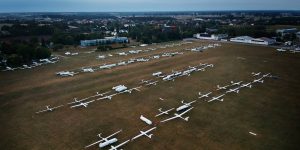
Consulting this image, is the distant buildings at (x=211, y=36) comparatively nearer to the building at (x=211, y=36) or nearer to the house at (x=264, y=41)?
the building at (x=211, y=36)

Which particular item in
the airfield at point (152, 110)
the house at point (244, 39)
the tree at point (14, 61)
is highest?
the house at point (244, 39)

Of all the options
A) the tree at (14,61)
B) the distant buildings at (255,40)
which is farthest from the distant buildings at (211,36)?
the tree at (14,61)

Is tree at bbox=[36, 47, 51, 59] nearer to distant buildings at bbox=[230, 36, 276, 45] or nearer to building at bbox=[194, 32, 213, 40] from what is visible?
building at bbox=[194, 32, 213, 40]

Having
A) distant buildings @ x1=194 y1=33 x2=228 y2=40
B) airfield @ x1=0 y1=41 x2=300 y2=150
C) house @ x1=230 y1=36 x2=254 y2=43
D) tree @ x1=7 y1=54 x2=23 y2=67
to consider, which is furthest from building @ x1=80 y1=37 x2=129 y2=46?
house @ x1=230 y1=36 x2=254 y2=43

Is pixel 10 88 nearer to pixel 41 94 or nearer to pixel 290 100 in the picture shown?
pixel 41 94

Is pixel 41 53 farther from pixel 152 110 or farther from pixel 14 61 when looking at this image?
pixel 152 110

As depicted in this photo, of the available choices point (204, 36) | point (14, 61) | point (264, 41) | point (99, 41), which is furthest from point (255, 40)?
point (14, 61)

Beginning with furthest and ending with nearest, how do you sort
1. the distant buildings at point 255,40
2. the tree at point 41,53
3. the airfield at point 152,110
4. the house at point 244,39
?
the house at point 244,39 → the distant buildings at point 255,40 → the tree at point 41,53 → the airfield at point 152,110

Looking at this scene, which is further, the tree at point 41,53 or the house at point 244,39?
the house at point 244,39
